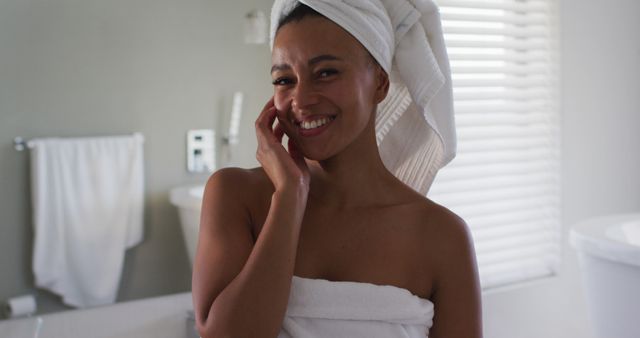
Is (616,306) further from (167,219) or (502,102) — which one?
(167,219)

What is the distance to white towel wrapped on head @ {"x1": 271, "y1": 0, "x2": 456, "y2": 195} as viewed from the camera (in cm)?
102

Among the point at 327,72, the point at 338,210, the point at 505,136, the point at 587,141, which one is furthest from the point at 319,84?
the point at 587,141

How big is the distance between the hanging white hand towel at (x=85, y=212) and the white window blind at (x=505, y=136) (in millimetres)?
1113

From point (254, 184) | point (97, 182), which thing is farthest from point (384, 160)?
point (97, 182)

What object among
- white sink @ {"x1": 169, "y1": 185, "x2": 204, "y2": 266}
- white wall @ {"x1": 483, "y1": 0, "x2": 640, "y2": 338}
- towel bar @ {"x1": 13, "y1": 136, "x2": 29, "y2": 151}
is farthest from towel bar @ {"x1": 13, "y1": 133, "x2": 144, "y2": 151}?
white wall @ {"x1": 483, "y1": 0, "x2": 640, "y2": 338}

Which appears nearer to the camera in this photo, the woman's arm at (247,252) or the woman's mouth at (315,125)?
the woman's arm at (247,252)

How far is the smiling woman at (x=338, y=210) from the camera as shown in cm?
93

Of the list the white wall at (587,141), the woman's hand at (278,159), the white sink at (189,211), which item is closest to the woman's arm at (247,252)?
the woman's hand at (278,159)

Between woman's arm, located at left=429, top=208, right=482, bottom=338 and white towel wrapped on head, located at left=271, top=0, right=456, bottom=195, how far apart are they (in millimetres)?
188

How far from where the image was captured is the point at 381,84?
3.60 ft

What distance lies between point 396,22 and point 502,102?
→ 1.48 m

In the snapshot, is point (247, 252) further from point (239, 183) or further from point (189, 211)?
point (189, 211)

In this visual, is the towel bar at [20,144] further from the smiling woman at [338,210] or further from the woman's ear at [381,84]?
the woman's ear at [381,84]

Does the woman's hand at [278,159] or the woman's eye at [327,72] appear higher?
the woman's eye at [327,72]
